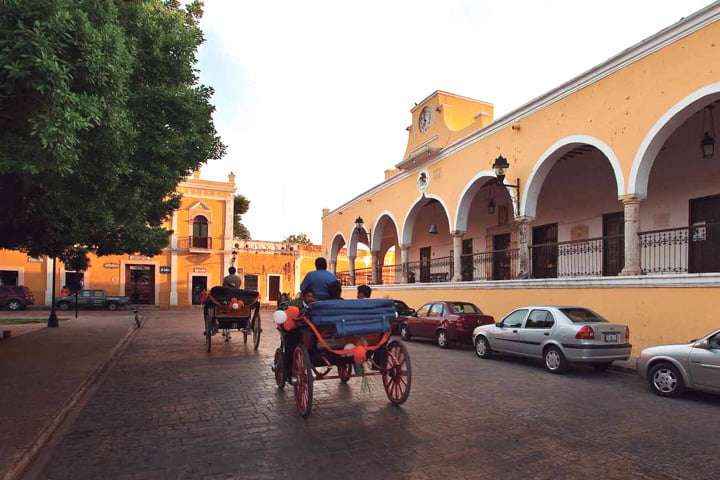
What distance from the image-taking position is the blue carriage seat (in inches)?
235

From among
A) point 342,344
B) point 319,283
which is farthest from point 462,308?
point 342,344

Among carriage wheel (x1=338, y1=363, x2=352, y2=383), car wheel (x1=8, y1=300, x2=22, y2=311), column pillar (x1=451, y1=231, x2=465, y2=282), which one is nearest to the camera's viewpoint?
carriage wheel (x1=338, y1=363, x2=352, y2=383)

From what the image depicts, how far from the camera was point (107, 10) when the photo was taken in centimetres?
502

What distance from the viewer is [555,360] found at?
30.7ft

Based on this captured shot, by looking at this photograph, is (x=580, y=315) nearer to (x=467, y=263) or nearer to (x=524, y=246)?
(x=524, y=246)

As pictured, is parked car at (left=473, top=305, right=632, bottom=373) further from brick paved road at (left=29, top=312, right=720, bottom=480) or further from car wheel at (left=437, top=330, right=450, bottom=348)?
car wheel at (left=437, top=330, right=450, bottom=348)

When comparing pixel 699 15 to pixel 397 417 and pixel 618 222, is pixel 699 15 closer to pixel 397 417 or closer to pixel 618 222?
pixel 618 222

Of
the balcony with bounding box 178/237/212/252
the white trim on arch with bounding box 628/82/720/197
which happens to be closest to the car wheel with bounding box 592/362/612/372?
the white trim on arch with bounding box 628/82/720/197

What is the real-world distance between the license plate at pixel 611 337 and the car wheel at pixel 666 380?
143 centimetres

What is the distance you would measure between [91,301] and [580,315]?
3186 cm

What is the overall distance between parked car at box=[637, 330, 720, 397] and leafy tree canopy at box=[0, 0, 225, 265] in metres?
7.73

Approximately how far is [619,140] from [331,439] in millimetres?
10182

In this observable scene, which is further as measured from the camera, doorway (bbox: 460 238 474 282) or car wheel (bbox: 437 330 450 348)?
doorway (bbox: 460 238 474 282)

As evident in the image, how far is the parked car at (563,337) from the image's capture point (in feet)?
29.4
